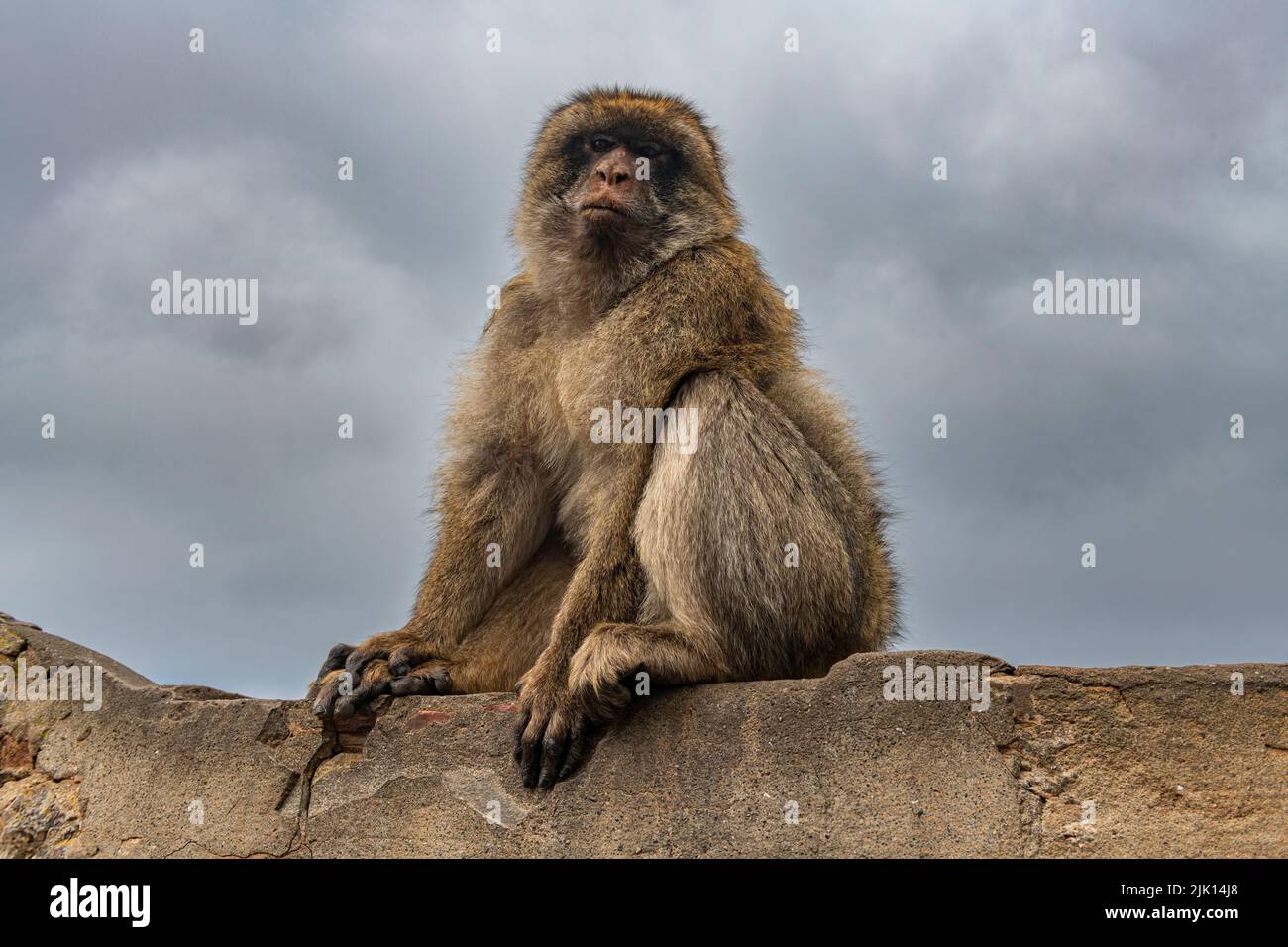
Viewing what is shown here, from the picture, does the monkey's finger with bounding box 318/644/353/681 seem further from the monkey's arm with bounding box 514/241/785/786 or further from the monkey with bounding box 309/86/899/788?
the monkey's arm with bounding box 514/241/785/786

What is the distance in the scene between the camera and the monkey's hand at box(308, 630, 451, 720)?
207 inches

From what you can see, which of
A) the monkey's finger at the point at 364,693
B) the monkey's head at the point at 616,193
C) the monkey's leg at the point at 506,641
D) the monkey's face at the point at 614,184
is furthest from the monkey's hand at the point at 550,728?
the monkey's face at the point at 614,184

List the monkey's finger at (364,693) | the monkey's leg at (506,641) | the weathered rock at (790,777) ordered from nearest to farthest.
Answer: the weathered rock at (790,777) < the monkey's finger at (364,693) < the monkey's leg at (506,641)

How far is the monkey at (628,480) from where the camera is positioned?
473 cm

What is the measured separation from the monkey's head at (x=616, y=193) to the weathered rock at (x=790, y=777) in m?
2.03

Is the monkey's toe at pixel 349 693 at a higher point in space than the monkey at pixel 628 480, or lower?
lower

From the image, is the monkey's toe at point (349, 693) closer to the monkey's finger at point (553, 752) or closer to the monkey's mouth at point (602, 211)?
the monkey's finger at point (553, 752)

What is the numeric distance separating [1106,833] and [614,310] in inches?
114

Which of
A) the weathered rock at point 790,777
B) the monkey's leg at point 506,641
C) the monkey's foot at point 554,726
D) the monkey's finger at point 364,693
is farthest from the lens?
the monkey's leg at point 506,641

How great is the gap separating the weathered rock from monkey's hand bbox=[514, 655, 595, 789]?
7 cm

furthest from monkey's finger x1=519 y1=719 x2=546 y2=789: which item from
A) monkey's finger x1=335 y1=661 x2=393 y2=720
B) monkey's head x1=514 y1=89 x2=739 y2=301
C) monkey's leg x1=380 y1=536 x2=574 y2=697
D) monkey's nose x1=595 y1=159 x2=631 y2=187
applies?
monkey's nose x1=595 y1=159 x2=631 y2=187

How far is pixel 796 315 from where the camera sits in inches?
232
